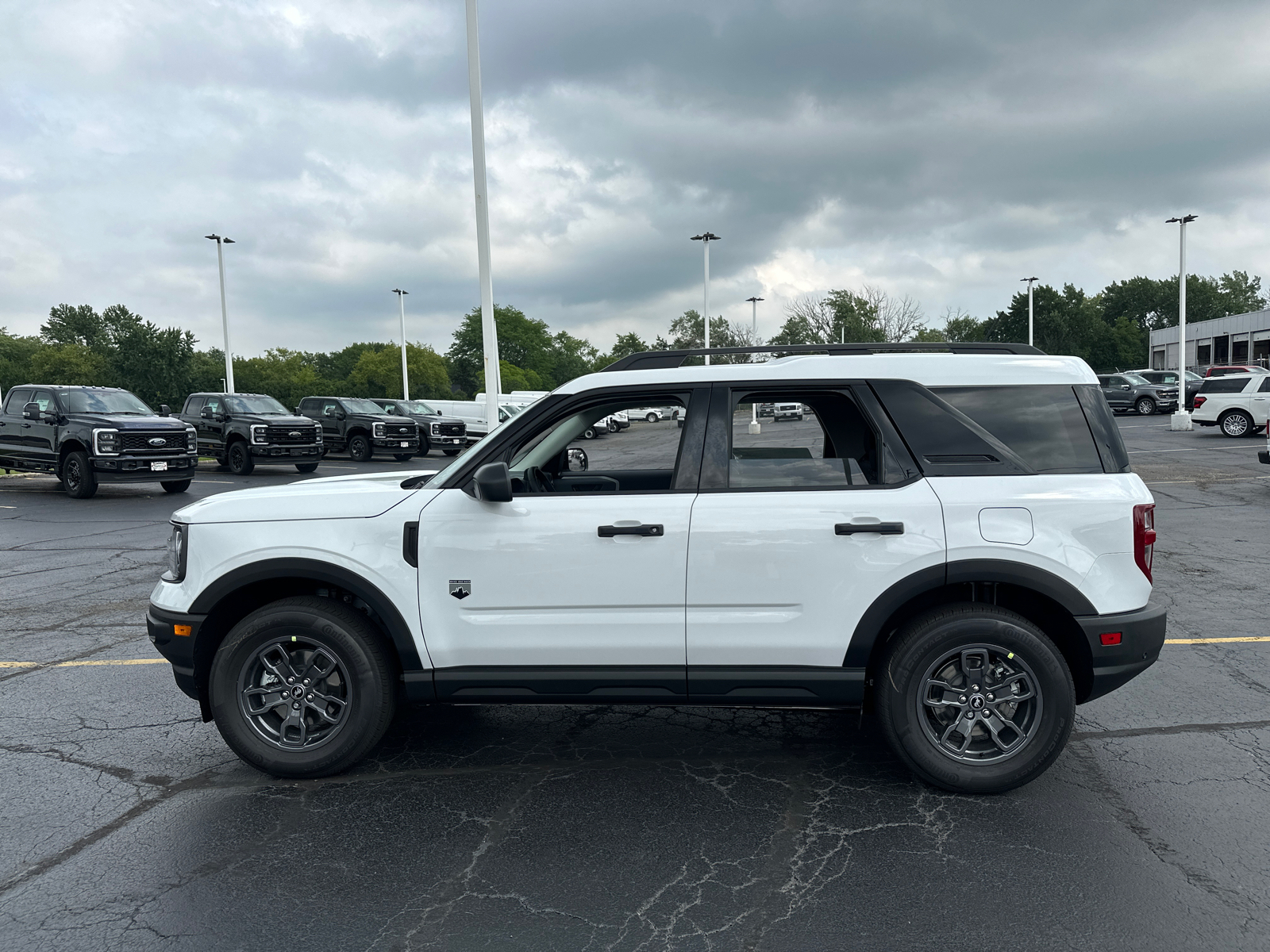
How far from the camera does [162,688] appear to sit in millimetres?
5473

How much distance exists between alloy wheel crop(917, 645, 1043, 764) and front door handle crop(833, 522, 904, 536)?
22.5 inches

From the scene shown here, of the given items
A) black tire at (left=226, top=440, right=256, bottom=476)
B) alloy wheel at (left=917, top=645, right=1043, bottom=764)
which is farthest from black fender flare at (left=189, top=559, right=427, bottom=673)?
black tire at (left=226, top=440, right=256, bottom=476)

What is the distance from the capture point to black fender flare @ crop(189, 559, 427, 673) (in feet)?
12.8

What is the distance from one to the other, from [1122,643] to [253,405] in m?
22.6

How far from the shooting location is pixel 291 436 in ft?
72.5

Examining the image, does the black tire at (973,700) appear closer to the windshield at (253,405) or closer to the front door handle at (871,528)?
the front door handle at (871,528)

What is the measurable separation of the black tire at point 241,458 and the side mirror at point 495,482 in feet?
65.8

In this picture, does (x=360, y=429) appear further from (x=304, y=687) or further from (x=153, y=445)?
(x=304, y=687)

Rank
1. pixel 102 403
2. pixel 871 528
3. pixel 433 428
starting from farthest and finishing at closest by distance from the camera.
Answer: pixel 433 428 < pixel 102 403 < pixel 871 528

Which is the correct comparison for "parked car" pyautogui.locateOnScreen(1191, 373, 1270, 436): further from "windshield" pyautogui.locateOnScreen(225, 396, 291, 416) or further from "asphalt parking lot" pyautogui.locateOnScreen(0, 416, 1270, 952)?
"windshield" pyautogui.locateOnScreen(225, 396, 291, 416)

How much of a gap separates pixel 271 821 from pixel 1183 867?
347 centimetres

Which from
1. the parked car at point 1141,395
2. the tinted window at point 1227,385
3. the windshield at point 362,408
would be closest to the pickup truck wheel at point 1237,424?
the tinted window at point 1227,385

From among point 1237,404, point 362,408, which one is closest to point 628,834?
point 362,408

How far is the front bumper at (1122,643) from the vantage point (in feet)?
12.3
